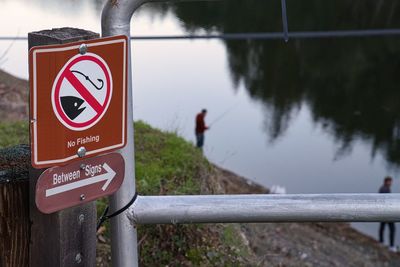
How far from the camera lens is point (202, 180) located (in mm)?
4469

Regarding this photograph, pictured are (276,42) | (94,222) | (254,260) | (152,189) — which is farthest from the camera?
(276,42)

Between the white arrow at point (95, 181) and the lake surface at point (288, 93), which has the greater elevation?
the white arrow at point (95, 181)

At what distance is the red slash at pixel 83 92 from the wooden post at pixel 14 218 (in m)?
0.27

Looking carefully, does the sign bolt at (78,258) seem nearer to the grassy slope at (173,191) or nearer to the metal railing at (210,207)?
the metal railing at (210,207)

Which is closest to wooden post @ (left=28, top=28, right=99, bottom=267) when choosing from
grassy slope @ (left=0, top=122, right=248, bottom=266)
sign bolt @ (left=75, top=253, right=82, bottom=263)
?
sign bolt @ (left=75, top=253, right=82, bottom=263)

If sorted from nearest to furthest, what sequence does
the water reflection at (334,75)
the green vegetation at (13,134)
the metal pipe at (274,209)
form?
the metal pipe at (274,209) → the green vegetation at (13,134) → the water reflection at (334,75)

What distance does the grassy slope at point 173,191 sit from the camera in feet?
11.2

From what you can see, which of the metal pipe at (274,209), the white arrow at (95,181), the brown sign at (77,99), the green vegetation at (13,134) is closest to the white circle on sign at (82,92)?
the brown sign at (77,99)

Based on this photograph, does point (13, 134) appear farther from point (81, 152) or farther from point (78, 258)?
point (81, 152)

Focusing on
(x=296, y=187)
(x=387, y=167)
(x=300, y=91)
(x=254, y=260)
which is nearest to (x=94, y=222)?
(x=254, y=260)

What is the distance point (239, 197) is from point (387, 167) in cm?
1536

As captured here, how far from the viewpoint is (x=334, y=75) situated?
72.4ft

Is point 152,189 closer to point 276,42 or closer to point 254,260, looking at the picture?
point 254,260

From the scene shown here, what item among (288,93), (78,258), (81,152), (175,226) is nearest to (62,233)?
(78,258)
